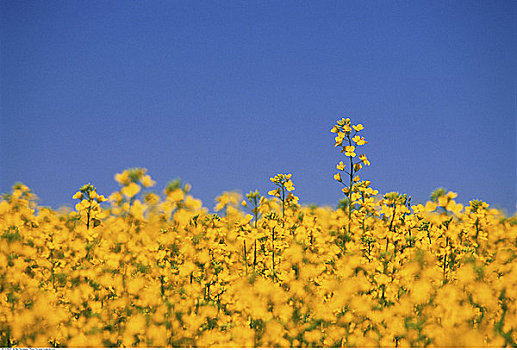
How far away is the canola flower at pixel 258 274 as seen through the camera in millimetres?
4340

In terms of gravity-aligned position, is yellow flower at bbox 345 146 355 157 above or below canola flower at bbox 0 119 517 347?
above

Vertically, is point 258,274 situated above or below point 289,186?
below

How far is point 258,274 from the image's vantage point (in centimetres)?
522

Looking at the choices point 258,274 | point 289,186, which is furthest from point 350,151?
point 258,274

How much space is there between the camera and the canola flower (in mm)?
4340

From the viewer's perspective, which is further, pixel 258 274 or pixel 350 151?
pixel 350 151

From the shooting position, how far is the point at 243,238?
5781mm

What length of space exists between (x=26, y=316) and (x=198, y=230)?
2339 mm

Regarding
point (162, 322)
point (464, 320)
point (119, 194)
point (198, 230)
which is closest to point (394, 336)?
point (464, 320)

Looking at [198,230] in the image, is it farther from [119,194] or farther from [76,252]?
[76,252]

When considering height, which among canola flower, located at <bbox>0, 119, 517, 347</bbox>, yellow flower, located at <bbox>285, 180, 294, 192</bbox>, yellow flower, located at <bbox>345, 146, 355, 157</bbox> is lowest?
canola flower, located at <bbox>0, 119, 517, 347</bbox>

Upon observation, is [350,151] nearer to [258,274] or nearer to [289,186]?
[289,186]

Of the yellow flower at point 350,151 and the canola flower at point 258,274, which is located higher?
the yellow flower at point 350,151

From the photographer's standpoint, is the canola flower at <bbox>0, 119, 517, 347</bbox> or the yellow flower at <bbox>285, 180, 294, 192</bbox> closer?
the canola flower at <bbox>0, 119, 517, 347</bbox>
